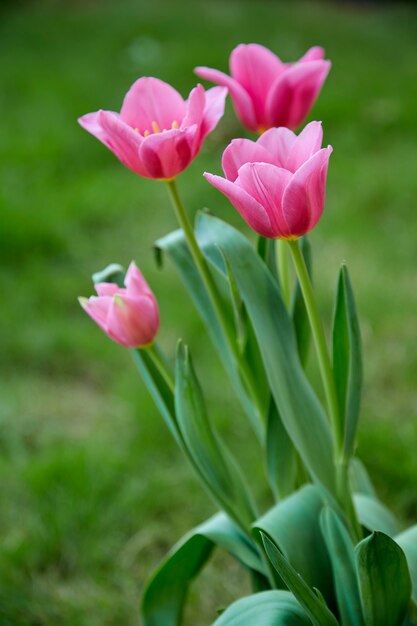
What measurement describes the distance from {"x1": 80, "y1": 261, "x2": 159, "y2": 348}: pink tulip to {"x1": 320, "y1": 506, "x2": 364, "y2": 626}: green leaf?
277 millimetres

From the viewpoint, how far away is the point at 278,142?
84cm

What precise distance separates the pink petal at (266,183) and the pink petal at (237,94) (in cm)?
22

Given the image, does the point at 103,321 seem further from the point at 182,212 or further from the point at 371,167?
the point at 371,167

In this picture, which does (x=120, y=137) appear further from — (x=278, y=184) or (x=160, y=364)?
(x=160, y=364)

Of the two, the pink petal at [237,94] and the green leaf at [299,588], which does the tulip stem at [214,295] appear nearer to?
the pink petal at [237,94]

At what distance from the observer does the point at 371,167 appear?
293 cm

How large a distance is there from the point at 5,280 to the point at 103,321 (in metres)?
1.51

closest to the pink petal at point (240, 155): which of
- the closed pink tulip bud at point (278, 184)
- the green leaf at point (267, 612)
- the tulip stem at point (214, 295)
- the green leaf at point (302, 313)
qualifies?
the closed pink tulip bud at point (278, 184)

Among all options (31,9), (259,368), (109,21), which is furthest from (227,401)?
(31,9)

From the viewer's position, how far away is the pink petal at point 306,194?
76 centimetres

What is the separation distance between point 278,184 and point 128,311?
9.3 inches

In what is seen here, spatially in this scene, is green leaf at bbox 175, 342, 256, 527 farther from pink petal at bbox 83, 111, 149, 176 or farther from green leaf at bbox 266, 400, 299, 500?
pink petal at bbox 83, 111, 149, 176

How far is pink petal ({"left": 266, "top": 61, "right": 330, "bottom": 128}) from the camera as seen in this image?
98 cm

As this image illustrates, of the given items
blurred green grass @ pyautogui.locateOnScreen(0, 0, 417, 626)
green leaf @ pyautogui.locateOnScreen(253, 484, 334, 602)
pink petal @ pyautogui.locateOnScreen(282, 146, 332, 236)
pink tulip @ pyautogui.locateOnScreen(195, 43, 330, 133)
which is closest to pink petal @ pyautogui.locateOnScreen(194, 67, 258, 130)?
pink tulip @ pyautogui.locateOnScreen(195, 43, 330, 133)
